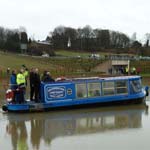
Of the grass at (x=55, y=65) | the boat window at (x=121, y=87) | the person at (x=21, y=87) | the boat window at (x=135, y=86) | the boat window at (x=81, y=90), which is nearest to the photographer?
the person at (x=21, y=87)

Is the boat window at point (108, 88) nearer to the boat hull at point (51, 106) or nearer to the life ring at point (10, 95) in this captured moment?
the boat hull at point (51, 106)

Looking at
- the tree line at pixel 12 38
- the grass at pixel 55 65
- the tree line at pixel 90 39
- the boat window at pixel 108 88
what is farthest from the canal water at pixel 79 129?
the tree line at pixel 90 39

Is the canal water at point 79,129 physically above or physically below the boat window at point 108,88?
below

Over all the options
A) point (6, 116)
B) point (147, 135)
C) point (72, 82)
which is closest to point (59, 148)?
point (147, 135)

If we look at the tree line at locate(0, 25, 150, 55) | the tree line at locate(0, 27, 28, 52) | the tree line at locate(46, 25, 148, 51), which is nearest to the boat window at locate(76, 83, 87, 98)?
the tree line at locate(0, 27, 28, 52)

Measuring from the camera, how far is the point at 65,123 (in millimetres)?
16781

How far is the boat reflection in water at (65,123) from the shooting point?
14164 mm

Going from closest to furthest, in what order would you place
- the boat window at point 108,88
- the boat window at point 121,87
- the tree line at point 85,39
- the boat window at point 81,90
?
the boat window at point 81,90
the boat window at point 108,88
the boat window at point 121,87
the tree line at point 85,39

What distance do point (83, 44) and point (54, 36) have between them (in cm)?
918

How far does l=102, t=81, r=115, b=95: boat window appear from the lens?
21189 millimetres

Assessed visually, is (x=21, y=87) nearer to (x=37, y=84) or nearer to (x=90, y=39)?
(x=37, y=84)

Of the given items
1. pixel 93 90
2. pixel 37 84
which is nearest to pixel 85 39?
pixel 93 90

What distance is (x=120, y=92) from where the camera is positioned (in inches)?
844

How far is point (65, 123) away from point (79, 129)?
1.43m
